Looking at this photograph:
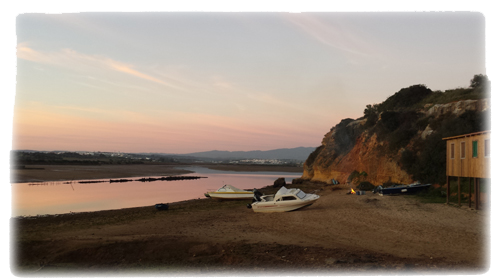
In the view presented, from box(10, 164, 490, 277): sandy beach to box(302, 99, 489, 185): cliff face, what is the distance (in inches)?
616

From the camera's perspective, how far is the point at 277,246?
44.7 ft

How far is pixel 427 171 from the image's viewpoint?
32312mm

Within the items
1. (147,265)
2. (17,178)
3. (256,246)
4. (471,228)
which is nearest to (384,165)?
(471,228)

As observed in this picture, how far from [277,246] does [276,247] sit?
164mm

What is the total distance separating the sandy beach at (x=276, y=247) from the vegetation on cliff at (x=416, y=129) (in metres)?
10.7

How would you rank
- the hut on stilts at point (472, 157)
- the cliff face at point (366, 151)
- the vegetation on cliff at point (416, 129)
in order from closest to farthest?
1. the hut on stilts at point (472, 157)
2. the vegetation on cliff at point (416, 129)
3. the cliff face at point (366, 151)

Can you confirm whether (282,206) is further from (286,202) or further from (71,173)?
(71,173)

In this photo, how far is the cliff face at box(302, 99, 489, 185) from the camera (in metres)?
36.1

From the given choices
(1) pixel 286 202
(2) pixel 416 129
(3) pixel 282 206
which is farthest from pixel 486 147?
(2) pixel 416 129

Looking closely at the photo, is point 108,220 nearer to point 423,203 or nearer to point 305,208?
point 305,208

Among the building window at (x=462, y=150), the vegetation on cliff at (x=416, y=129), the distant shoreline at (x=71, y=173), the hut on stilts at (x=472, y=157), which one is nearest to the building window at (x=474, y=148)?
the hut on stilts at (x=472, y=157)

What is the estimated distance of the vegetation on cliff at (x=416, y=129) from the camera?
31828 mm

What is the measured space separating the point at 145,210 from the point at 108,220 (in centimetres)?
519

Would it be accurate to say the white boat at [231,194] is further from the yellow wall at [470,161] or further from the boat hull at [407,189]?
the yellow wall at [470,161]
